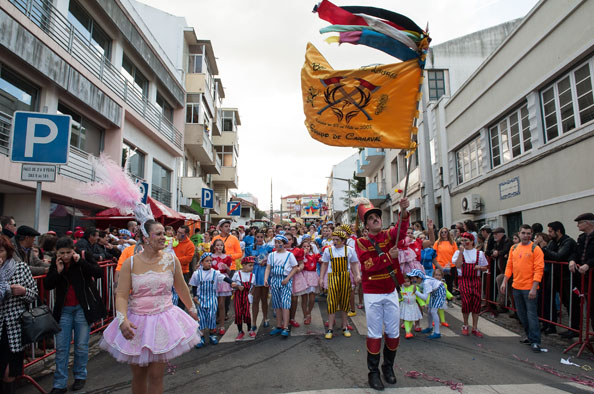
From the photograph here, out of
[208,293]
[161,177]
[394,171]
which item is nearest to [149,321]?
[208,293]

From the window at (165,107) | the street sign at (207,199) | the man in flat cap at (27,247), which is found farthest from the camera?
the window at (165,107)

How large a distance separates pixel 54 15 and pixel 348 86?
1027cm

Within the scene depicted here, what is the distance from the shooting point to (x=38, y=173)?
487cm

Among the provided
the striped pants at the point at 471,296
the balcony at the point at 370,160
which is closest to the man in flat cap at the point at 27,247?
the striped pants at the point at 471,296

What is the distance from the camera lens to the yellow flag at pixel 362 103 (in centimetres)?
495

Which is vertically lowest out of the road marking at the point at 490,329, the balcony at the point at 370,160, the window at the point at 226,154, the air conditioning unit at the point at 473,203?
the road marking at the point at 490,329

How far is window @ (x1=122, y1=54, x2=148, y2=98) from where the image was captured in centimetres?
1588

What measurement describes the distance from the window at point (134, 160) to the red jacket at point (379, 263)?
43.4 ft

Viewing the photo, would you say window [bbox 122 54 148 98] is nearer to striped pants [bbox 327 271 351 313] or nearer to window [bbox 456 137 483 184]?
striped pants [bbox 327 271 351 313]

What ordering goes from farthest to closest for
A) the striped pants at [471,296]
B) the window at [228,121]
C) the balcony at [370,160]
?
1. the window at [228,121]
2. the balcony at [370,160]
3. the striped pants at [471,296]

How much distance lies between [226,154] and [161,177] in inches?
650

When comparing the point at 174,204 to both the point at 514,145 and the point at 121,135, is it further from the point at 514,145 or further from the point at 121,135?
the point at 514,145

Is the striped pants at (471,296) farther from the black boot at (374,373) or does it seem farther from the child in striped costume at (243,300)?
the child in striped costume at (243,300)

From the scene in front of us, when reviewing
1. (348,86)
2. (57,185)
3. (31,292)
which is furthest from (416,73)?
(57,185)
